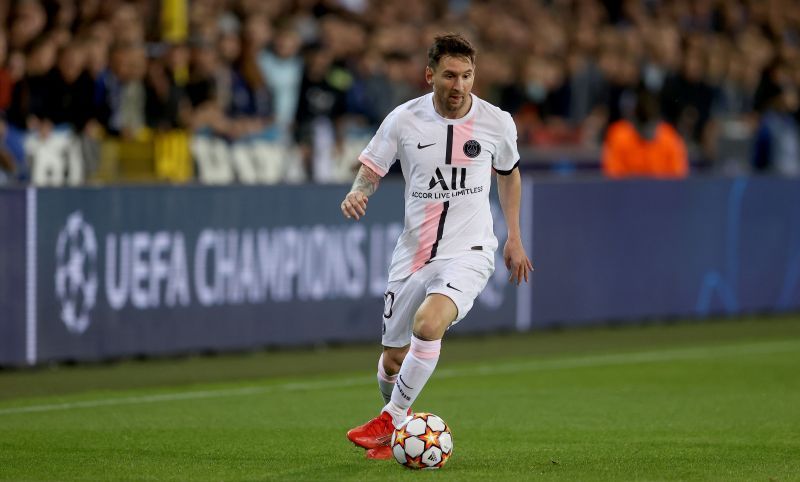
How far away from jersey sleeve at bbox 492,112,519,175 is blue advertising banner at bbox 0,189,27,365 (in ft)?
17.8

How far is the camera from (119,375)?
42.6 ft

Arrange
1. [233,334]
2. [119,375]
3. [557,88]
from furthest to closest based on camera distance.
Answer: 1. [557,88]
2. [233,334]
3. [119,375]

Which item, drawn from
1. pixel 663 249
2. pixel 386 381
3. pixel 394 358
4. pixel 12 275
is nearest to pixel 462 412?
pixel 386 381

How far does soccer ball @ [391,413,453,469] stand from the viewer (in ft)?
26.3

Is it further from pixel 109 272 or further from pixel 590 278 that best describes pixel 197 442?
pixel 590 278

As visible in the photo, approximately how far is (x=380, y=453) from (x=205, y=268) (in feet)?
19.1

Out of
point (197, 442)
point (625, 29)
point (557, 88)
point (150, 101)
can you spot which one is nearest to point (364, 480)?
point (197, 442)

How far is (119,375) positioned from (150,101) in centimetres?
453

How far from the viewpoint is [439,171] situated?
848cm

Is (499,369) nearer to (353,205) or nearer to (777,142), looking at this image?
(353,205)

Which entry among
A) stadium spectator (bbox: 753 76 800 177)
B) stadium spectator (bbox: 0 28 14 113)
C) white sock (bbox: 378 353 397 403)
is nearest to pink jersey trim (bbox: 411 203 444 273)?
white sock (bbox: 378 353 397 403)

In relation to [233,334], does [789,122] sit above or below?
above

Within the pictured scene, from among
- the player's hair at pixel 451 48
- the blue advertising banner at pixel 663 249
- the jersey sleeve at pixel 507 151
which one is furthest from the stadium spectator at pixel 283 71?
the player's hair at pixel 451 48

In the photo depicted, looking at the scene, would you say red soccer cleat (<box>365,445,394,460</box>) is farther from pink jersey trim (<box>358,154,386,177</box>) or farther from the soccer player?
pink jersey trim (<box>358,154,386,177</box>)
